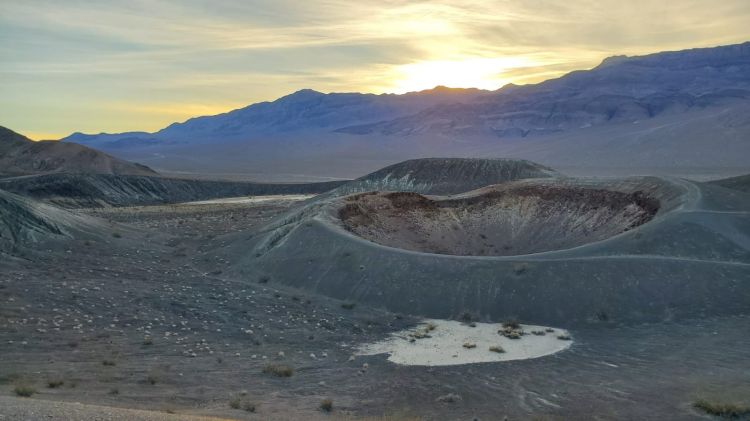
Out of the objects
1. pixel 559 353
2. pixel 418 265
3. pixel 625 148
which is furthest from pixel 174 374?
pixel 625 148

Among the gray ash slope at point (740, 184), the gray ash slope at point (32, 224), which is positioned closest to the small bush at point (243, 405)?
the gray ash slope at point (32, 224)

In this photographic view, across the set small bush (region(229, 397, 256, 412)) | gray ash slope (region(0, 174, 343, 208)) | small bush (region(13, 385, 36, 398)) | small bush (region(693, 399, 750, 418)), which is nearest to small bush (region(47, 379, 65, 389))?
small bush (region(13, 385, 36, 398))

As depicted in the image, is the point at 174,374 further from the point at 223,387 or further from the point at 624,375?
the point at 624,375

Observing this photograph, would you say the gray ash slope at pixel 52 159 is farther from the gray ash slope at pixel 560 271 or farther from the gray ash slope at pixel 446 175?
the gray ash slope at pixel 560 271

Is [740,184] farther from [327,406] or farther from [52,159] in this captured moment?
[52,159]

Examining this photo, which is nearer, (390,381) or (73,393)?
(73,393)

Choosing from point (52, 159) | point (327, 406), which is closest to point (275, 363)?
point (327, 406)

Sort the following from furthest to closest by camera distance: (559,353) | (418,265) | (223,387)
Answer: (418,265) < (559,353) < (223,387)

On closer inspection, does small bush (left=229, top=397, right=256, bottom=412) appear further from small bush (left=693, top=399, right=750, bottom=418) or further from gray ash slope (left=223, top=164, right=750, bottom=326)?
gray ash slope (left=223, top=164, right=750, bottom=326)
